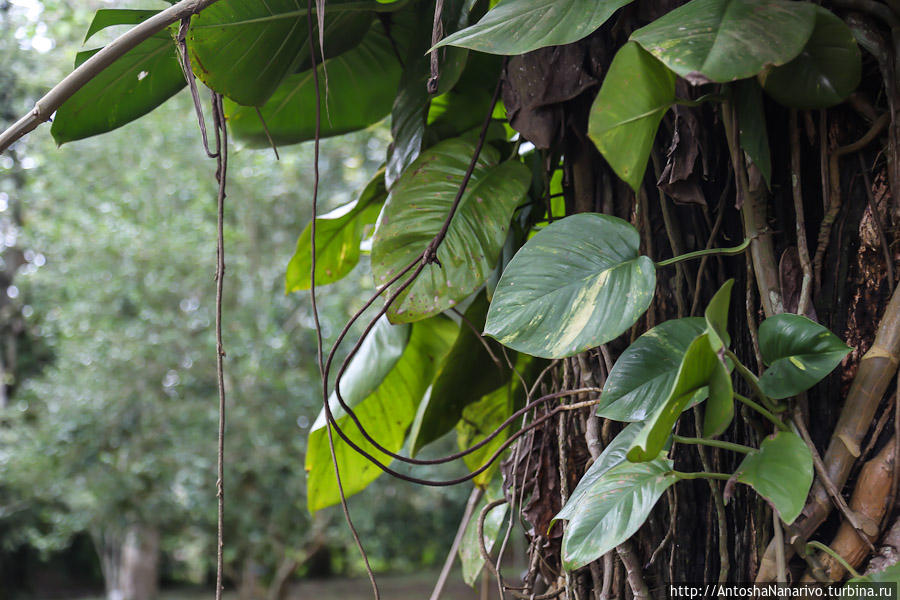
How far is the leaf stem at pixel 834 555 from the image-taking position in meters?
0.36

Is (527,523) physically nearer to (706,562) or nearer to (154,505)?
(706,562)

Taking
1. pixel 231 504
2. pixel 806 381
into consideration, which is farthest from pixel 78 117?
pixel 231 504

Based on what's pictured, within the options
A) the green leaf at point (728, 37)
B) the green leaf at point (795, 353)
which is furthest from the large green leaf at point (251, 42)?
the green leaf at point (795, 353)

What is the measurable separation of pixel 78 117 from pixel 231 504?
13.9 feet

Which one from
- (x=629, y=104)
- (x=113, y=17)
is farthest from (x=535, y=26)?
(x=113, y=17)

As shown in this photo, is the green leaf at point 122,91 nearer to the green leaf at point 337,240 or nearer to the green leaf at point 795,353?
the green leaf at point 337,240

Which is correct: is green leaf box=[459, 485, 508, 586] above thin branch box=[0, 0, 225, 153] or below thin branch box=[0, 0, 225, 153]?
below

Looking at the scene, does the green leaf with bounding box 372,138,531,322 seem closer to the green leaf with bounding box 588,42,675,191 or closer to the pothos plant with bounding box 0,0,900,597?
the pothos plant with bounding box 0,0,900,597

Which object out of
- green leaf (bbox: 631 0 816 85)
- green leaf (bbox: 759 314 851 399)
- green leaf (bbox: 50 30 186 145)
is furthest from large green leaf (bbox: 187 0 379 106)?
green leaf (bbox: 759 314 851 399)

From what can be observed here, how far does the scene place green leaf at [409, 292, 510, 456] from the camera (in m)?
Answer: 0.70

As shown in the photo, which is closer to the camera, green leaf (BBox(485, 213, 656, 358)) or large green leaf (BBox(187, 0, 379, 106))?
green leaf (BBox(485, 213, 656, 358))

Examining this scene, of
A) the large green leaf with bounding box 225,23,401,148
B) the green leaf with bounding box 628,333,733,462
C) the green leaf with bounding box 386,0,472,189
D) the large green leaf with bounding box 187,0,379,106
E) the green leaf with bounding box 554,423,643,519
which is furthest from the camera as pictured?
the large green leaf with bounding box 225,23,401,148

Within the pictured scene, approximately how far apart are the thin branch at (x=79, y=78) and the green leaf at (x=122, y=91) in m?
0.17

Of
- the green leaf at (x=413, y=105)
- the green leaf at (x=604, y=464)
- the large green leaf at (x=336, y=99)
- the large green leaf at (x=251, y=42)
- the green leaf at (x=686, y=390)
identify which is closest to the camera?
the green leaf at (x=686, y=390)
